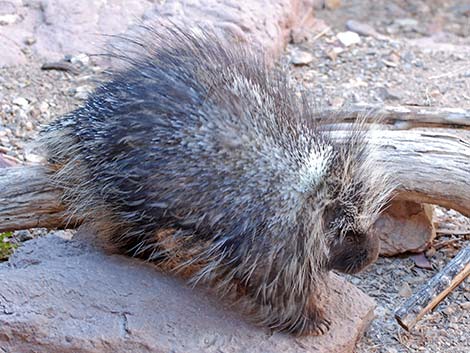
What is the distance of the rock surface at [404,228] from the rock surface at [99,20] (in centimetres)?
189

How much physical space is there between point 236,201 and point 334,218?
0.39 metres

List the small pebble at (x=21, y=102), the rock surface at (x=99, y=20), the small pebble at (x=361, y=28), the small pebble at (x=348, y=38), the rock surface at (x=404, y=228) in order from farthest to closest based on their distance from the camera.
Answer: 1. the small pebble at (x=361, y=28)
2. the small pebble at (x=348, y=38)
3. the rock surface at (x=99, y=20)
4. the small pebble at (x=21, y=102)
5. the rock surface at (x=404, y=228)

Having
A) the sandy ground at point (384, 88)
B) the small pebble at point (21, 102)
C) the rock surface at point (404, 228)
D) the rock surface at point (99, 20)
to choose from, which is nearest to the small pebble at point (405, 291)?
the sandy ground at point (384, 88)

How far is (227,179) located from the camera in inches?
102

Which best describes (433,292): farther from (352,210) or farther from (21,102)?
(21,102)

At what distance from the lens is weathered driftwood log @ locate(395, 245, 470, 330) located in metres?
2.97

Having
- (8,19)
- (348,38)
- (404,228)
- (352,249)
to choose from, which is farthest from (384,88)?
(8,19)

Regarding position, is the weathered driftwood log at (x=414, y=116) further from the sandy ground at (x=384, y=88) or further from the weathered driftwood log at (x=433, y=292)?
the weathered driftwood log at (x=433, y=292)

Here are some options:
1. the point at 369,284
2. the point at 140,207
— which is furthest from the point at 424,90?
the point at 140,207

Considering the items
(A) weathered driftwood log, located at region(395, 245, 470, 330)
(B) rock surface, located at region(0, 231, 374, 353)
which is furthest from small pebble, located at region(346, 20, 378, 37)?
(B) rock surface, located at region(0, 231, 374, 353)

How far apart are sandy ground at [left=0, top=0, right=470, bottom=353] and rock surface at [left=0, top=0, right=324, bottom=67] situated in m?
0.15

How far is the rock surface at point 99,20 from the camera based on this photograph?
4988mm

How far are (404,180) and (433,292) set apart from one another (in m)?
0.49

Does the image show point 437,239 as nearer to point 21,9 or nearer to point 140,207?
point 140,207
